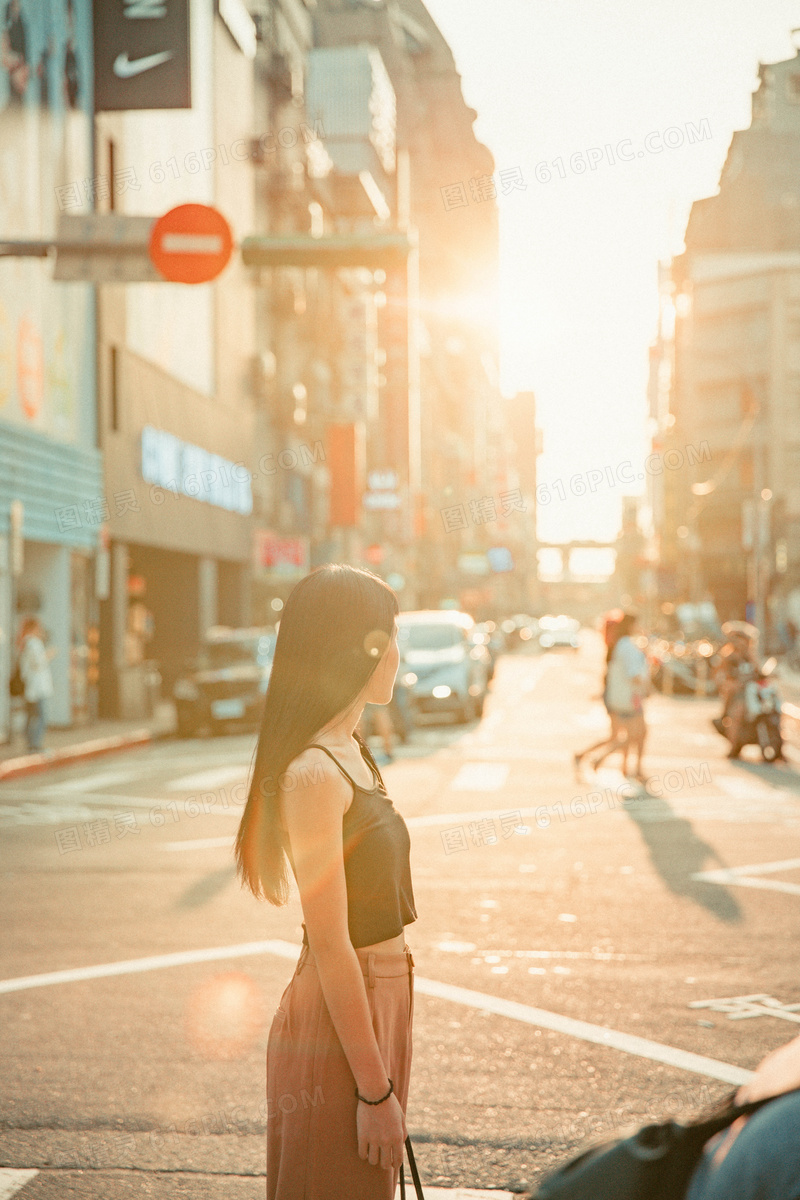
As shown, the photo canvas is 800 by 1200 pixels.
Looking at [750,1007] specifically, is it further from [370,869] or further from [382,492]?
[382,492]

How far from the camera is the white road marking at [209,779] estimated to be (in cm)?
1600

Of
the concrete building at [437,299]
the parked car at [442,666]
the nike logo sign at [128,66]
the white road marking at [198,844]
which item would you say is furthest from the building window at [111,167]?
the concrete building at [437,299]

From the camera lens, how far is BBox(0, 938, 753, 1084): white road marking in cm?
549

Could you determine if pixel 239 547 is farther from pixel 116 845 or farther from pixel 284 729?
pixel 284 729

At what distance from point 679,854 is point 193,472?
27.4 m

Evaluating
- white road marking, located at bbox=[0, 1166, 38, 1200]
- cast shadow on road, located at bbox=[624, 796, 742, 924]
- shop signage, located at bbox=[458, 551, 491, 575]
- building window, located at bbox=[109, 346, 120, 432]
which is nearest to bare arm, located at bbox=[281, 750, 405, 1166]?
white road marking, located at bbox=[0, 1166, 38, 1200]

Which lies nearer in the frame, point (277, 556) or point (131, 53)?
point (131, 53)

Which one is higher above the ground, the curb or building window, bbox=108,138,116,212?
building window, bbox=108,138,116,212

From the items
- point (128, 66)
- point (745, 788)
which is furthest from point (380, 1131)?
point (128, 66)

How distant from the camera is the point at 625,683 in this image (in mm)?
15312

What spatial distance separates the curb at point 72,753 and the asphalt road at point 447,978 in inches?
143

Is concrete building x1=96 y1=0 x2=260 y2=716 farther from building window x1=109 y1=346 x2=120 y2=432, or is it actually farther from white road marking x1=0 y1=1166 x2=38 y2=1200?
white road marking x1=0 y1=1166 x2=38 y2=1200

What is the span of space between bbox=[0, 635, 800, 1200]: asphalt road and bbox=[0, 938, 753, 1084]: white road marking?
0.02 meters

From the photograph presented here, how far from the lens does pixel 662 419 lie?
444 ft
